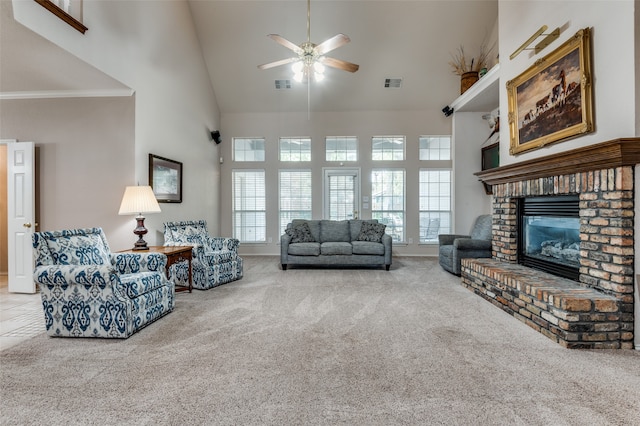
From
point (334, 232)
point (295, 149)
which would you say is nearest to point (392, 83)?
point (295, 149)

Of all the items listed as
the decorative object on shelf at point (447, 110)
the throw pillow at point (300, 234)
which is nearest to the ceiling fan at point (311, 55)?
the throw pillow at point (300, 234)

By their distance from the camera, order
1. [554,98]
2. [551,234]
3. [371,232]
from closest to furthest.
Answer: [554,98], [551,234], [371,232]

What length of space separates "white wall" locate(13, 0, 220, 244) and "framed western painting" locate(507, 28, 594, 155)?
183 inches

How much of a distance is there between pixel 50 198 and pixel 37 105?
125cm

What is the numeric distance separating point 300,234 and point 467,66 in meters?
4.56

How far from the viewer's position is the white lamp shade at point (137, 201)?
149 inches

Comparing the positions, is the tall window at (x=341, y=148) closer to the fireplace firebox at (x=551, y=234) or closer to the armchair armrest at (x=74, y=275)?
the fireplace firebox at (x=551, y=234)

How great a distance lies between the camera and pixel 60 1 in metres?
3.07

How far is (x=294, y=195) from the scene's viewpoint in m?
7.39

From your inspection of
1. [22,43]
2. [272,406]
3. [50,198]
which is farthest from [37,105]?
[272,406]

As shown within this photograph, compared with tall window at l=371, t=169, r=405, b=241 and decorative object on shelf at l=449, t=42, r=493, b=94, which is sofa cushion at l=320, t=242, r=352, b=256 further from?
decorative object on shelf at l=449, t=42, r=493, b=94

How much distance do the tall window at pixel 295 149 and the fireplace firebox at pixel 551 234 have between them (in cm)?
456

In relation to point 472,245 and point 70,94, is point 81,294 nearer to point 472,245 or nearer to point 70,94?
point 70,94

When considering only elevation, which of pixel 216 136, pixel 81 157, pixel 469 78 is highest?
pixel 469 78
